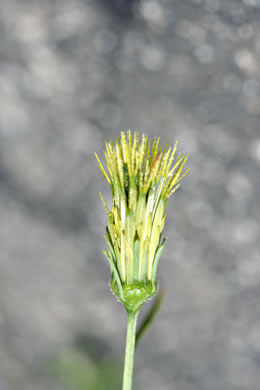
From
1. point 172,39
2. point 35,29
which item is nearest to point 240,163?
point 172,39

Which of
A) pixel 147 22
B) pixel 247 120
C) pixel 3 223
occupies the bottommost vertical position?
pixel 3 223

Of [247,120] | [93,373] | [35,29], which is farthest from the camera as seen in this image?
[35,29]

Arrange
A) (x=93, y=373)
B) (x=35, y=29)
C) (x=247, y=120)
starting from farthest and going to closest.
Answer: (x=35, y=29) < (x=247, y=120) < (x=93, y=373)

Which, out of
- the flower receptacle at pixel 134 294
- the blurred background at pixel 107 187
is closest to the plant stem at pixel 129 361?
the flower receptacle at pixel 134 294

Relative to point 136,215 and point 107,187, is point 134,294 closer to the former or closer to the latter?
point 136,215

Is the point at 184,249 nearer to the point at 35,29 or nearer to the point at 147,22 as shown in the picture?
the point at 147,22

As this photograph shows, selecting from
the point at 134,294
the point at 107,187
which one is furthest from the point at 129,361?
the point at 107,187

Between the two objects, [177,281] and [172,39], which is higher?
[172,39]

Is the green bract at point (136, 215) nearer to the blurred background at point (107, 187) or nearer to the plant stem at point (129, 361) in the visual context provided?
the plant stem at point (129, 361)

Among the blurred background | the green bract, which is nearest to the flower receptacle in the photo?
the green bract
